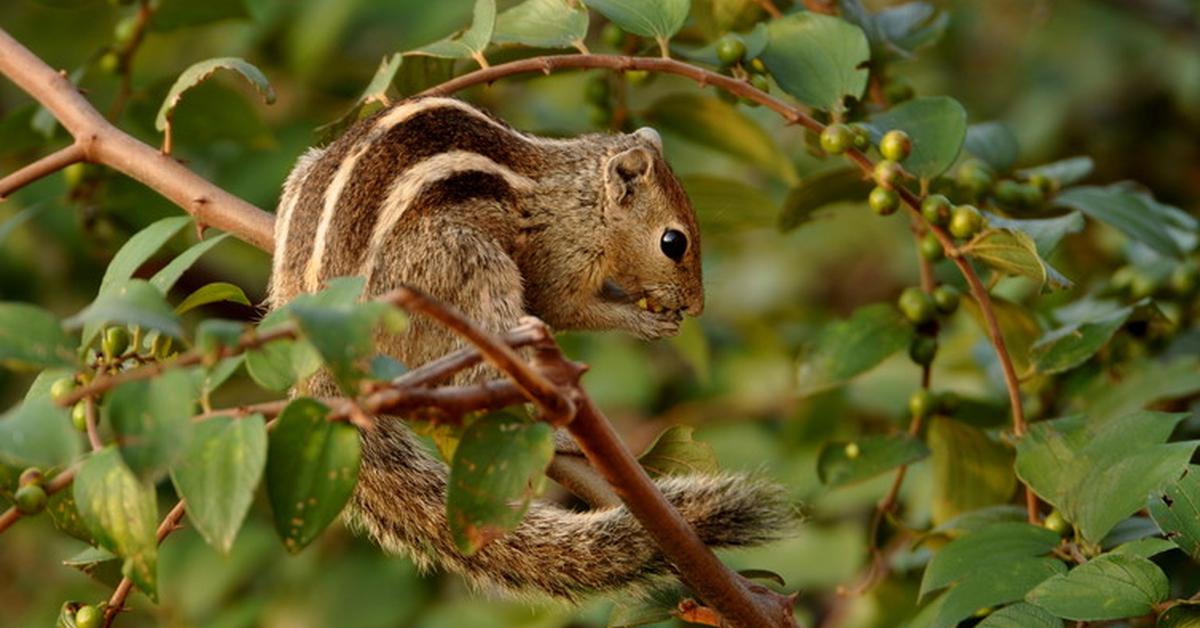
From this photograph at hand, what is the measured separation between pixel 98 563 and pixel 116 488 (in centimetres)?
52

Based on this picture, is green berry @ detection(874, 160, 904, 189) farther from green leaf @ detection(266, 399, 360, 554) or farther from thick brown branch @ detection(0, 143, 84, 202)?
thick brown branch @ detection(0, 143, 84, 202)

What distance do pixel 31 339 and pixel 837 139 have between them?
35.5 inches

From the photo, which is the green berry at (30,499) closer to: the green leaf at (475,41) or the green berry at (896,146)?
the green leaf at (475,41)

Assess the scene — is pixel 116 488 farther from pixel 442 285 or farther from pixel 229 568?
pixel 229 568

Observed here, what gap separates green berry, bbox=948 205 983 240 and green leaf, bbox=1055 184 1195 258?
0.38 meters

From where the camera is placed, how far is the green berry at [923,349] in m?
2.03

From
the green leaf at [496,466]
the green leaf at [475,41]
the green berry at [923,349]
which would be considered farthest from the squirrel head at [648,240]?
the green leaf at [496,466]

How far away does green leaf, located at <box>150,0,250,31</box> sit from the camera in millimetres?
2342

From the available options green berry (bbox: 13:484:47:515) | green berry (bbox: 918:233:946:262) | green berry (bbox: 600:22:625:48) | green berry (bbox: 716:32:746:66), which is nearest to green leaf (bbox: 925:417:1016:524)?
green berry (bbox: 918:233:946:262)

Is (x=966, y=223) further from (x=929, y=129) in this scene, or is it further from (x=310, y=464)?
(x=310, y=464)

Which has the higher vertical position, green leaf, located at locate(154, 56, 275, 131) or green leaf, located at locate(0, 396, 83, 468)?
green leaf, located at locate(0, 396, 83, 468)

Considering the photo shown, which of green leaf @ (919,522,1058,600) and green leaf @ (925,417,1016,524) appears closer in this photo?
green leaf @ (919,522,1058,600)

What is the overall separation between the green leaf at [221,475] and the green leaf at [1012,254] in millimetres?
847

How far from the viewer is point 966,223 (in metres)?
1.72
